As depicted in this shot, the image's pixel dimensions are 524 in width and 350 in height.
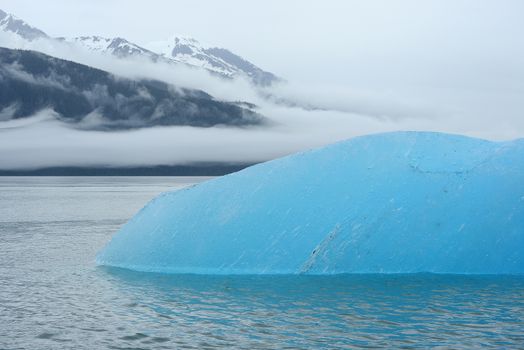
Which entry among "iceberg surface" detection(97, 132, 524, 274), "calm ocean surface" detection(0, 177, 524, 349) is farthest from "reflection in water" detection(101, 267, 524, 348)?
"iceberg surface" detection(97, 132, 524, 274)

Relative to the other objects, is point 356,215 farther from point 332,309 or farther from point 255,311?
point 255,311

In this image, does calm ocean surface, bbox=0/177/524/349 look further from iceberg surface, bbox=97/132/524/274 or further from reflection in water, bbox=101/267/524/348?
iceberg surface, bbox=97/132/524/274

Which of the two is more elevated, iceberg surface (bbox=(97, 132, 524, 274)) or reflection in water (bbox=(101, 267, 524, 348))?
iceberg surface (bbox=(97, 132, 524, 274))

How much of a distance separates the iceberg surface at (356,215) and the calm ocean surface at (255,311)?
0.50m

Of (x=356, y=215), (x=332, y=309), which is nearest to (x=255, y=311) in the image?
(x=332, y=309)

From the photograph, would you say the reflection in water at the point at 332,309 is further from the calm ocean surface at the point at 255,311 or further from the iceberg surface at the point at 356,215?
the iceberg surface at the point at 356,215

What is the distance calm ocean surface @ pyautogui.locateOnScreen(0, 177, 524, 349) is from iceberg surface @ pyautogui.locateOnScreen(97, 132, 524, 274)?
502mm

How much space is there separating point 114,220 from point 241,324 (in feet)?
90.9

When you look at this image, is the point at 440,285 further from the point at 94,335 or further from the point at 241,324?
the point at 94,335

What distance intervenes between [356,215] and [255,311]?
394 cm

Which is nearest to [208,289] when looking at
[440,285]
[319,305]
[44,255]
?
[319,305]

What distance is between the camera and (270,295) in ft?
38.1

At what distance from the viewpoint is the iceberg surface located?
522 inches

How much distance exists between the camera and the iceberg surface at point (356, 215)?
13.3 metres
